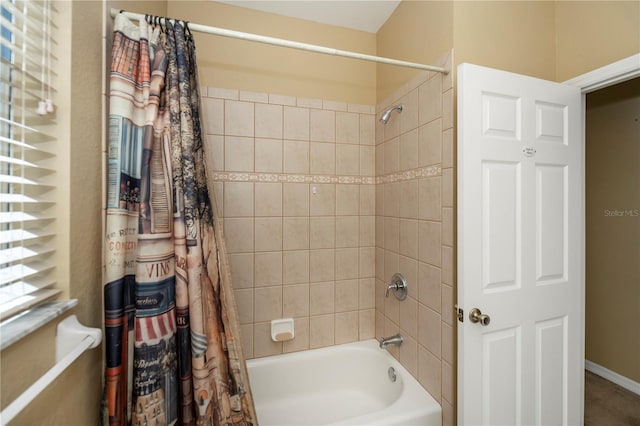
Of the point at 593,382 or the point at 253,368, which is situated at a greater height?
the point at 253,368

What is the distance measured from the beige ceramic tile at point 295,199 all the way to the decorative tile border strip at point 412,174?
530mm

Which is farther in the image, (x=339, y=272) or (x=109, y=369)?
(x=339, y=272)

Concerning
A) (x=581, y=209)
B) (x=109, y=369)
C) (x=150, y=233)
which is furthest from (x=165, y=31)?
(x=581, y=209)

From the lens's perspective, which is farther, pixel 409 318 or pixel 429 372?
pixel 409 318

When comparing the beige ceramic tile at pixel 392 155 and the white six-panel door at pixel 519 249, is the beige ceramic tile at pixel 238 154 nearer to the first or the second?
the beige ceramic tile at pixel 392 155

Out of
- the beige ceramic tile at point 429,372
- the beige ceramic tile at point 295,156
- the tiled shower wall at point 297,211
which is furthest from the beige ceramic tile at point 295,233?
the beige ceramic tile at point 429,372


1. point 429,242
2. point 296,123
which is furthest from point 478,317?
point 296,123

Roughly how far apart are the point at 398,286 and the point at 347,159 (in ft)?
2.93

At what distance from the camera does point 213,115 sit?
1.61 metres

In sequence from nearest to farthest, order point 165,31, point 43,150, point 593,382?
point 43,150 < point 165,31 < point 593,382

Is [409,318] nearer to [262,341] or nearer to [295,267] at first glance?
[295,267]

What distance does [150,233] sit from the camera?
3.00ft

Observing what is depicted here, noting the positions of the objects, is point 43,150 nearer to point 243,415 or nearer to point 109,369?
point 109,369

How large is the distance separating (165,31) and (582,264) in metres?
2.14
